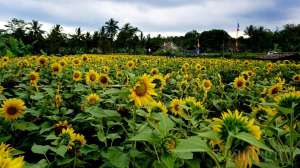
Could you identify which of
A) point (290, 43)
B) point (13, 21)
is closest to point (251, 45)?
point (290, 43)

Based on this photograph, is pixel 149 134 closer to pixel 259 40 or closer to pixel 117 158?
pixel 117 158

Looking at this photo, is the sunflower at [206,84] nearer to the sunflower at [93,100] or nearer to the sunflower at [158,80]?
the sunflower at [158,80]

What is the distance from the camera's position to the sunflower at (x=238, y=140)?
1219mm

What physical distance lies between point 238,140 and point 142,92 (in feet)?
2.78

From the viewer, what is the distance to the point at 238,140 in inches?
48.0

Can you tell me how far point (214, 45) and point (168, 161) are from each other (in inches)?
3449

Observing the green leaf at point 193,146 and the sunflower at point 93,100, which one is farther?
the sunflower at point 93,100

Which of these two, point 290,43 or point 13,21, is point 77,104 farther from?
point 290,43

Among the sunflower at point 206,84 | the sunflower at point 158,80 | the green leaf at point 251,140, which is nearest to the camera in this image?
the green leaf at point 251,140

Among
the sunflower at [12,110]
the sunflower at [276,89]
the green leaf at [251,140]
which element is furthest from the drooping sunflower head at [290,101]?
the sunflower at [276,89]

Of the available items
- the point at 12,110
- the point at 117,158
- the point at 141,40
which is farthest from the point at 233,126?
the point at 141,40

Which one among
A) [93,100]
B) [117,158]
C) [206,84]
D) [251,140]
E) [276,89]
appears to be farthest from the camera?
[206,84]

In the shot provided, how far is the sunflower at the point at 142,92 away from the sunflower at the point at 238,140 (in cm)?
67

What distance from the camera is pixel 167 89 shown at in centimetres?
475
